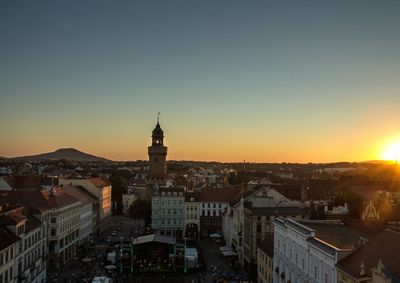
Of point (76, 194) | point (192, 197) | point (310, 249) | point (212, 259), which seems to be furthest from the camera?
point (192, 197)

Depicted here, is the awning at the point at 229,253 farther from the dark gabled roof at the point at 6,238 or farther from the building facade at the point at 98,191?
the building facade at the point at 98,191

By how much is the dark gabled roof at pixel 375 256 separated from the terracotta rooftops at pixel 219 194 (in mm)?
67594

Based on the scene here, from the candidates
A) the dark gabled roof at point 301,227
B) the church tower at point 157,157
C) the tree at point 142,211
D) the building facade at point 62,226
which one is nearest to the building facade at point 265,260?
the dark gabled roof at point 301,227

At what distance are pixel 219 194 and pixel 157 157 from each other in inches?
1260

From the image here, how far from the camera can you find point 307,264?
3969 centimetres

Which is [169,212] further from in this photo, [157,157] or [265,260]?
[265,260]

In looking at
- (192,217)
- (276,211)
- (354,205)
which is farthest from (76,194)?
(354,205)

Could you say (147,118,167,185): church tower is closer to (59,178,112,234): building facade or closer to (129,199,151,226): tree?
(129,199,151,226): tree

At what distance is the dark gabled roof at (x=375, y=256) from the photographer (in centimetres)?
3002

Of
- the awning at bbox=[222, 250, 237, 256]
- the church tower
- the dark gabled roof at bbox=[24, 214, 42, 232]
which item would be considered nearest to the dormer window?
the dark gabled roof at bbox=[24, 214, 42, 232]

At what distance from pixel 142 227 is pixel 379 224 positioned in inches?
2776

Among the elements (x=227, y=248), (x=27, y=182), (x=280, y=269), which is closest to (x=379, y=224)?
(x=280, y=269)

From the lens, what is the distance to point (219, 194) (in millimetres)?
103625

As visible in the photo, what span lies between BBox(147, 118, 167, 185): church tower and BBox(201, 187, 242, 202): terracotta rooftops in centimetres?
2876
